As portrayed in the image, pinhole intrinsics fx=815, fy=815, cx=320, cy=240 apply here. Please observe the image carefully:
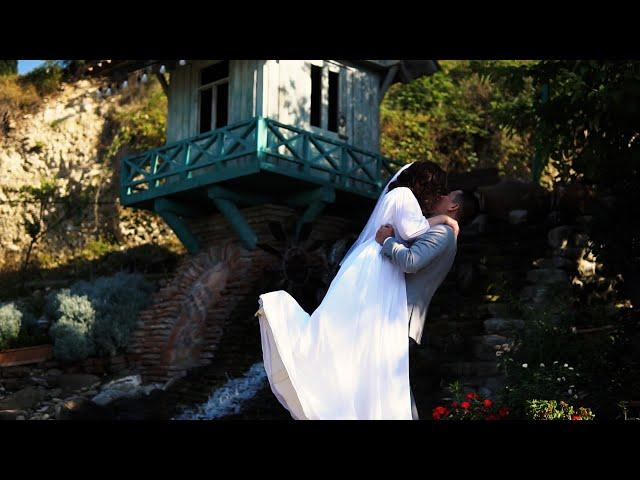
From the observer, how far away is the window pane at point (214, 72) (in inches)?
601

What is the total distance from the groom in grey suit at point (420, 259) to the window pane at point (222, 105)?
35.7ft

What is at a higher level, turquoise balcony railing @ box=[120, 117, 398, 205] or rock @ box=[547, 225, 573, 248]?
turquoise balcony railing @ box=[120, 117, 398, 205]

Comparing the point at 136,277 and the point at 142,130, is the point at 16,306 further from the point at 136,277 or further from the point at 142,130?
the point at 142,130

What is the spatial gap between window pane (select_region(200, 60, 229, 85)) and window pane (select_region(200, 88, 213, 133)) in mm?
211

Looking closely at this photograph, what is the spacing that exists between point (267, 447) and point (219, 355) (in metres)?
9.16

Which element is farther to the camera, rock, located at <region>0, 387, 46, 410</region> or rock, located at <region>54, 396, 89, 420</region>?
rock, located at <region>0, 387, 46, 410</region>

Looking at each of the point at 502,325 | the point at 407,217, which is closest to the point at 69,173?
the point at 502,325

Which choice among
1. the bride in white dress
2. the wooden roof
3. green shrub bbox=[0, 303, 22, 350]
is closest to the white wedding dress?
the bride in white dress

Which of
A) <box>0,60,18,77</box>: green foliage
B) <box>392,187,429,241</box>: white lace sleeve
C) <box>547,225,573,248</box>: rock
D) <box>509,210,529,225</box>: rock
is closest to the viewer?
<box>392,187,429,241</box>: white lace sleeve

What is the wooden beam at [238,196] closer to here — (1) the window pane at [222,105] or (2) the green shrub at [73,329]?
(1) the window pane at [222,105]

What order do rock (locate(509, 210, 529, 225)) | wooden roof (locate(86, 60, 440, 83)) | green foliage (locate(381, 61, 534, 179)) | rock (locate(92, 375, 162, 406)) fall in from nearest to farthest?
rock (locate(92, 375, 162, 406))
rock (locate(509, 210, 529, 225))
wooden roof (locate(86, 60, 440, 83))
green foliage (locate(381, 61, 534, 179))

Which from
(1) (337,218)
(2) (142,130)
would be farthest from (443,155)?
(2) (142,130)

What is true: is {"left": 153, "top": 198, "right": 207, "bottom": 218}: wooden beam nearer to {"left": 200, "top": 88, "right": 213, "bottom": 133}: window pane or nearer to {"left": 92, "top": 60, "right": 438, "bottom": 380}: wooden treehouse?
{"left": 92, "top": 60, "right": 438, "bottom": 380}: wooden treehouse

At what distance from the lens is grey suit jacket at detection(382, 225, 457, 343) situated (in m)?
4.39
